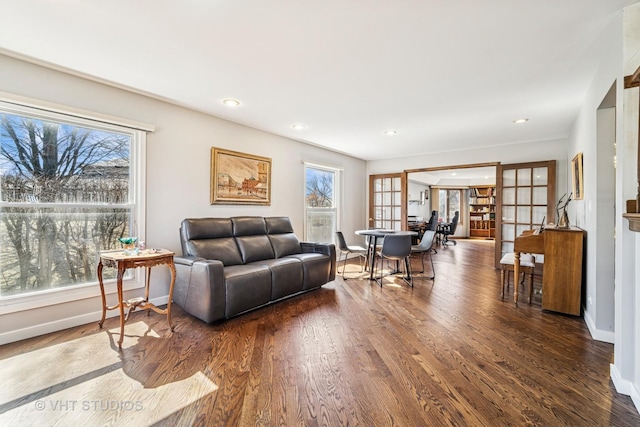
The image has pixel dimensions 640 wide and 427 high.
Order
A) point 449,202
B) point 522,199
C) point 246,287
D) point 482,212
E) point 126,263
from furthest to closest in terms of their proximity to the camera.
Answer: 1. point 449,202
2. point 482,212
3. point 522,199
4. point 246,287
5. point 126,263

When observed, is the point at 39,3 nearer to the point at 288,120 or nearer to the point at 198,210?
the point at 198,210

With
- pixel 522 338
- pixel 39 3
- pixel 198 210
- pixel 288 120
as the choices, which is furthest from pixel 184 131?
pixel 522 338

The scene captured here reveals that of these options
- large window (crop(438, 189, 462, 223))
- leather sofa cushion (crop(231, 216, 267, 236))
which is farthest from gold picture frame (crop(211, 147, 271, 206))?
large window (crop(438, 189, 462, 223))

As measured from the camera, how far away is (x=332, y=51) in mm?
2166

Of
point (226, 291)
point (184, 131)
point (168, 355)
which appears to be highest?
point (184, 131)

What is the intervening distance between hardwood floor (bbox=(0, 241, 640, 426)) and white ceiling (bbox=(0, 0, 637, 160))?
2328mm

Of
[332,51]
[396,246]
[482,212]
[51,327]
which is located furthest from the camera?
[482,212]

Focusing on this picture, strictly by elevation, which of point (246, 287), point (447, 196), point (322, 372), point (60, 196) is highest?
point (447, 196)

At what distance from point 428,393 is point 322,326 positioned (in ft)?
3.81

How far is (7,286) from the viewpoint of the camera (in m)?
2.32

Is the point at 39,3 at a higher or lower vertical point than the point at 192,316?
higher

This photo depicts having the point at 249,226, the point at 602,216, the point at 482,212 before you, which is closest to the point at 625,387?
the point at 602,216

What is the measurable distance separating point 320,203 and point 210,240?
2.73 metres

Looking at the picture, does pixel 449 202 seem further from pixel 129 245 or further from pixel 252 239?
pixel 129 245
